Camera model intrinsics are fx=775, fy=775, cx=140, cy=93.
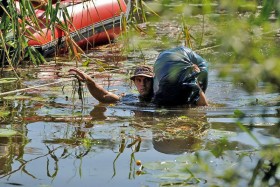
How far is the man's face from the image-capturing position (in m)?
8.04

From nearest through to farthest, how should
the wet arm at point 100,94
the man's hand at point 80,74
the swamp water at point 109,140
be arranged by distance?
the swamp water at point 109,140, the man's hand at point 80,74, the wet arm at point 100,94

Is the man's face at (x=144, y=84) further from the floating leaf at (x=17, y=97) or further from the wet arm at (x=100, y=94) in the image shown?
the floating leaf at (x=17, y=97)

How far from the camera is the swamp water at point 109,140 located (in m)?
5.07

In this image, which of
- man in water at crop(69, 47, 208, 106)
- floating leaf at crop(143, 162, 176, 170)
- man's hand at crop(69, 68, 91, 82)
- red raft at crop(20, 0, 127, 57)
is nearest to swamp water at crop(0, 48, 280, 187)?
floating leaf at crop(143, 162, 176, 170)

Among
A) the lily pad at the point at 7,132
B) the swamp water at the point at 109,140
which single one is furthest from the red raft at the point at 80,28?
the lily pad at the point at 7,132

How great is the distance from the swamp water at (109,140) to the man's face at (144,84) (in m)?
0.17

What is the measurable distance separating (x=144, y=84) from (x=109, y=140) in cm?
189

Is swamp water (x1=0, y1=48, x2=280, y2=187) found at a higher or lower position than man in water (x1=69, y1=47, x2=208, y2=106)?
lower

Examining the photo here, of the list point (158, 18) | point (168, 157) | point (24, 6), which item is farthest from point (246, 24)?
point (24, 6)

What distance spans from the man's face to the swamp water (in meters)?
0.17

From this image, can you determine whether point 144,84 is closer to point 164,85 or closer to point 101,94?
point 164,85

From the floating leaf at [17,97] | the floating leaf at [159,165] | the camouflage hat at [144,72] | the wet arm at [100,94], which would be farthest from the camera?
the floating leaf at [17,97]

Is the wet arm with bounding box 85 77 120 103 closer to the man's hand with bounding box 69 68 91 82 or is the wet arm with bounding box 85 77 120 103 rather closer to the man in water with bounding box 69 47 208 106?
the man in water with bounding box 69 47 208 106

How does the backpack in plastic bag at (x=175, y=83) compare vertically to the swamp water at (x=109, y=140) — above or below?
above
